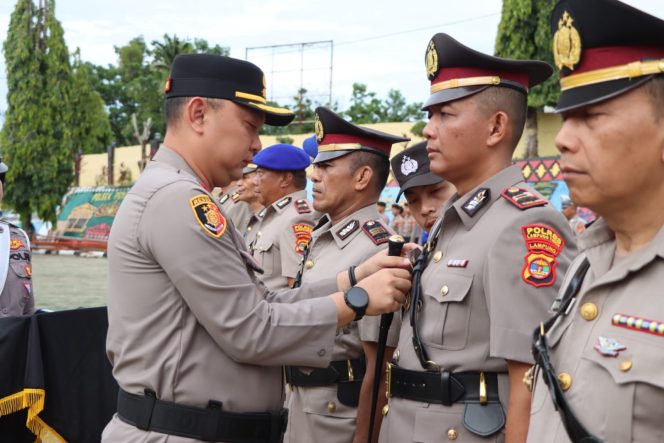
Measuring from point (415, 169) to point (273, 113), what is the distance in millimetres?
1611

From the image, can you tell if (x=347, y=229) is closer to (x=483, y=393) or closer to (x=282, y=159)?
(x=483, y=393)

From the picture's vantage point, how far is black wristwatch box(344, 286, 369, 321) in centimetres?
272

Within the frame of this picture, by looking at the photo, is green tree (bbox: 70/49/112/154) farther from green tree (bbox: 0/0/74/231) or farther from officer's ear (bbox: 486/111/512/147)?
officer's ear (bbox: 486/111/512/147)

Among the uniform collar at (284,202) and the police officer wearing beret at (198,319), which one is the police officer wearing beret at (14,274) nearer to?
the uniform collar at (284,202)

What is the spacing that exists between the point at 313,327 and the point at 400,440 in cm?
57

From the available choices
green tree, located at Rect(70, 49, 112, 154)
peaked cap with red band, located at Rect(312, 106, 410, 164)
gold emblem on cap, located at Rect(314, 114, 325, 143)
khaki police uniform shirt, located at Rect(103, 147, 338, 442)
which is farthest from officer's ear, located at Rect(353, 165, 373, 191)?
green tree, located at Rect(70, 49, 112, 154)

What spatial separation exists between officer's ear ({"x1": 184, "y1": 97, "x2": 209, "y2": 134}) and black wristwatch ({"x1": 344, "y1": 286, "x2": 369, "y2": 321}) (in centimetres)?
84

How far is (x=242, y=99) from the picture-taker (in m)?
2.82

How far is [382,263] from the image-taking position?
3027 millimetres

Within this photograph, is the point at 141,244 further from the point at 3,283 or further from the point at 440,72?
the point at 3,283

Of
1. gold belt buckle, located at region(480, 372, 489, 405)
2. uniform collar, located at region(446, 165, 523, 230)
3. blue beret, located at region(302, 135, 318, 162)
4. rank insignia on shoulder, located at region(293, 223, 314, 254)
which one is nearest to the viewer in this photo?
gold belt buckle, located at region(480, 372, 489, 405)

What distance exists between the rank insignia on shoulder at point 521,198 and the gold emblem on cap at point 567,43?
2.72 feet

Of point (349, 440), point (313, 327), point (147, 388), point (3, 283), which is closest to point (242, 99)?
point (313, 327)

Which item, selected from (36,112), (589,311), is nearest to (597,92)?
(589,311)
